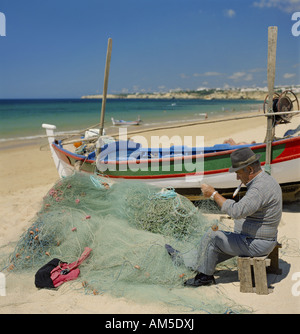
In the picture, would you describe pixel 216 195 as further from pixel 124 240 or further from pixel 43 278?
pixel 43 278

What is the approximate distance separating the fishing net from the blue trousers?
0.10 metres

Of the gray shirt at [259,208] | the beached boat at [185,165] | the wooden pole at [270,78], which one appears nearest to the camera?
the gray shirt at [259,208]

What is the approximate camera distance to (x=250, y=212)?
10.7ft

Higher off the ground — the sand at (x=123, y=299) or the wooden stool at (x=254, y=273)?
the wooden stool at (x=254, y=273)

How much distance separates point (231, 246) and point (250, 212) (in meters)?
0.51

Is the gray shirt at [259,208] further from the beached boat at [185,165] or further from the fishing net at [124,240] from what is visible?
the beached boat at [185,165]

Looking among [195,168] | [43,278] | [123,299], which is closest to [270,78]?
[195,168]

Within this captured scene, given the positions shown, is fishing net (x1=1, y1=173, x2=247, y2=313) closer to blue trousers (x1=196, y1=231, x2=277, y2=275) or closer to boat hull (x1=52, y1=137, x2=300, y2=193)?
blue trousers (x1=196, y1=231, x2=277, y2=275)

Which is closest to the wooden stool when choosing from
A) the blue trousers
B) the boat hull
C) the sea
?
the blue trousers

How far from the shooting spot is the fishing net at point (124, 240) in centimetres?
374

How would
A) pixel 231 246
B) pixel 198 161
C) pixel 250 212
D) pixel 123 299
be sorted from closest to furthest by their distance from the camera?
pixel 250 212 → pixel 231 246 → pixel 123 299 → pixel 198 161

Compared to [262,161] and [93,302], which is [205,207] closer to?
[262,161]

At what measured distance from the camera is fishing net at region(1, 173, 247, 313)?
3.74 m

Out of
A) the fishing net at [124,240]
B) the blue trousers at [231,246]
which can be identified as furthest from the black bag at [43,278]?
the blue trousers at [231,246]
